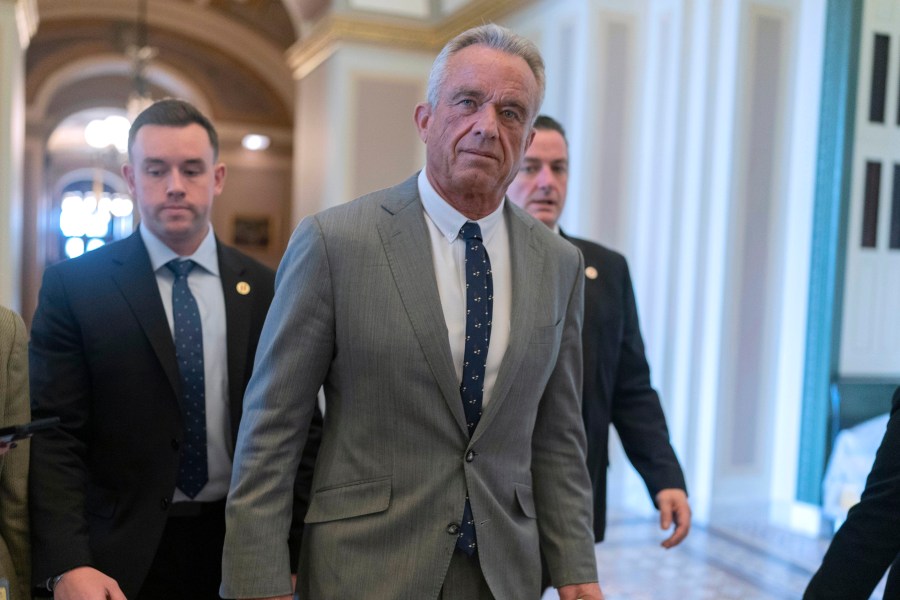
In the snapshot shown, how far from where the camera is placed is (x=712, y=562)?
494 cm

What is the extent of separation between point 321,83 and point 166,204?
7.30 meters

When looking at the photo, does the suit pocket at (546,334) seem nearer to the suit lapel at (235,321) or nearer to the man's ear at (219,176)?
the suit lapel at (235,321)

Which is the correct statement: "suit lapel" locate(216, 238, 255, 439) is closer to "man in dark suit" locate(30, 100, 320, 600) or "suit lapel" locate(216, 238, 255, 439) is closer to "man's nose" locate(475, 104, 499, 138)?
"man in dark suit" locate(30, 100, 320, 600)

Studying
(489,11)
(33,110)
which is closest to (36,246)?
(33,110)

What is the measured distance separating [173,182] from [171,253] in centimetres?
17

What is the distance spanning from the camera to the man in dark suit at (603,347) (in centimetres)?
249

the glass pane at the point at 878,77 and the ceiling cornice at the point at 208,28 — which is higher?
the ceiling cornice at the point at 208,28

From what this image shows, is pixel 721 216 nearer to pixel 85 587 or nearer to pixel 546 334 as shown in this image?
pixel 546 334

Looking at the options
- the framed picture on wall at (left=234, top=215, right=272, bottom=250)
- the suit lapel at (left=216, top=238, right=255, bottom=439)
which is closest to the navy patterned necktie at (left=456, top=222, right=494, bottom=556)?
the suit lapel at (left=216, top=238, right=255, bottom=439)

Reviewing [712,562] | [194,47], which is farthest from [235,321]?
[194,47]

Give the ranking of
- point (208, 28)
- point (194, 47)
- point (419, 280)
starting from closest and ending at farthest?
1. point (419, 280)
2. point (208, 28)
3. point (194, 47)

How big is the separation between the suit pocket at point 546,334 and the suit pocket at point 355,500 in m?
0.37

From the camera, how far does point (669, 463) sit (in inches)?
92.5

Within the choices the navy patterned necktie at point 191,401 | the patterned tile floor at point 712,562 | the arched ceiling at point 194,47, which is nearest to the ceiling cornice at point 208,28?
the arched ceiling at point 194,47
